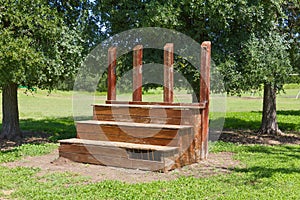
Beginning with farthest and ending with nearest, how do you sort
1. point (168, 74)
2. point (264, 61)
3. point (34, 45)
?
point (264, 61) < point (34, 45) < point (168, 74)

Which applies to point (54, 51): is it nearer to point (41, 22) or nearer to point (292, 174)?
→ point (41, 22)

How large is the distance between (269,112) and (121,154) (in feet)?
19.9

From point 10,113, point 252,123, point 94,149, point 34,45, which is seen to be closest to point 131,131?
point 94,149

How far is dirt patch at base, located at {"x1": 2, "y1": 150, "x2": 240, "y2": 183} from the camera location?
5820 millimetres

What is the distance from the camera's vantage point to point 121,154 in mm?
6344

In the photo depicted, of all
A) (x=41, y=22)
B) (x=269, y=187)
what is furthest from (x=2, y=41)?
(x=269, y=187)

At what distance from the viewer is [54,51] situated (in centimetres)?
811

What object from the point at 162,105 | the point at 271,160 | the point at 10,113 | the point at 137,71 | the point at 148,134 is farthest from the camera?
the point at 10,113

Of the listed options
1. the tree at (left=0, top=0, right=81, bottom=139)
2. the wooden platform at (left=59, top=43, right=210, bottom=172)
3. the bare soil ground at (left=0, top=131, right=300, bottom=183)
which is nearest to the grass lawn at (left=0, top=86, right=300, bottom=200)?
the bare soil ground at (left=0, top=131, right=300, bottom=183)

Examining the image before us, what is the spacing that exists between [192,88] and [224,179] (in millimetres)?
4149

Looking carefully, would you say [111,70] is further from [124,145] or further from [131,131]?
[124,145]

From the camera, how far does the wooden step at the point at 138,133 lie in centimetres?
635

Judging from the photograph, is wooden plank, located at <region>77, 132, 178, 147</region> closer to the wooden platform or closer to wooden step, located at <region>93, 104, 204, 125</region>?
the wooden platform

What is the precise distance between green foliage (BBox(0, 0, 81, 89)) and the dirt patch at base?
5.74 ft
